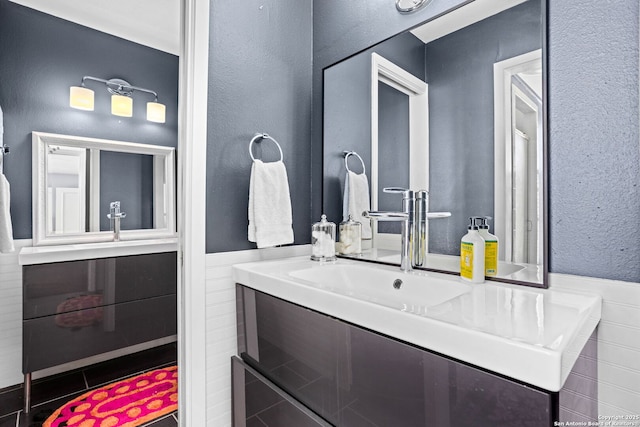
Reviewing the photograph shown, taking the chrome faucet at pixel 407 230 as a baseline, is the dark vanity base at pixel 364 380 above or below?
below

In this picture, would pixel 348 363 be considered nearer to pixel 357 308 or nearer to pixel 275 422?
pixel 357 308

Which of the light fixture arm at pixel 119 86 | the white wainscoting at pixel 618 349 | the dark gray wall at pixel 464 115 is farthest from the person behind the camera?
the light fixture arm at pixel 119 86

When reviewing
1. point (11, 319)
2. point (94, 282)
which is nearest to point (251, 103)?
point (94, 282)

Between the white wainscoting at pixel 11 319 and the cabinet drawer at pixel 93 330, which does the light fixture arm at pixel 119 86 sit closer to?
the white wainscoting at pixel 11 319

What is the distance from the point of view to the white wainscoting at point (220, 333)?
4.01 feet

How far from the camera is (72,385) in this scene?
1977 millimetres

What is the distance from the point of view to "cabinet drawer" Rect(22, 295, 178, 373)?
5.90ft

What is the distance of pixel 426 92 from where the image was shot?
1.16 meters

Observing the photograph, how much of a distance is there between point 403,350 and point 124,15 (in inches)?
106

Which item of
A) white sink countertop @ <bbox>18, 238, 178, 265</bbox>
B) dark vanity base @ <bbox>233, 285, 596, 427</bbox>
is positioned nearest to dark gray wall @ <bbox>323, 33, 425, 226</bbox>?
dark vanity base @ <bbox>233, 285, 596, 427</bbox>

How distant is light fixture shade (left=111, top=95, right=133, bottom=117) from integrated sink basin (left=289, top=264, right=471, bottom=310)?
2.06 metres

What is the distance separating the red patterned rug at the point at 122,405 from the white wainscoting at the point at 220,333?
0.69 meters

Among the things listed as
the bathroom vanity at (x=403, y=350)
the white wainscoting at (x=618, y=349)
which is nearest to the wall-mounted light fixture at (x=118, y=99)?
the bathroom vanity at (x=403, y=350)

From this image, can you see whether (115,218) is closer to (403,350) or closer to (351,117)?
(351,117)
